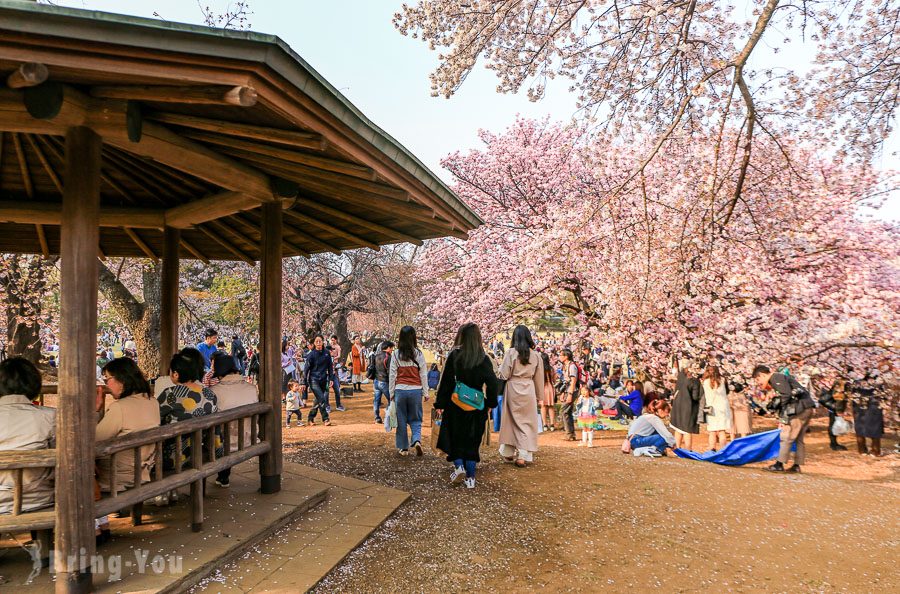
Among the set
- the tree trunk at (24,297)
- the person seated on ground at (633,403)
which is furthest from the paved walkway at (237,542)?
the person seated on ground at (633,403)

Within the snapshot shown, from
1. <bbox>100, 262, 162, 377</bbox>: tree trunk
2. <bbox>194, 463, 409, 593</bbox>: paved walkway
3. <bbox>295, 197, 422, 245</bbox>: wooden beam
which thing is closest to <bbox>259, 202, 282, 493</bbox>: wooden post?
<bbox>295, 197, 422, 245</bbox>: wooden beam

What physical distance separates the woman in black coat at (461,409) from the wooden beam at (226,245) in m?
3.35

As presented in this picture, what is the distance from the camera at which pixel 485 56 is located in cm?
870

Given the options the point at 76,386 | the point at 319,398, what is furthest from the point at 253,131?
the point at 319,398

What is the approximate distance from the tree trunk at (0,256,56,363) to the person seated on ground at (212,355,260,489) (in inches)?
246

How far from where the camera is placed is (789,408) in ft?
25.7

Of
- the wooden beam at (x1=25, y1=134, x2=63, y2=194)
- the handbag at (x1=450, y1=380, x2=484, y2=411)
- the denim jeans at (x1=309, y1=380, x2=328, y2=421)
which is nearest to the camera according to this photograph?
the wooden beam at (x1=25, y1=134, x2=63, y2=194)

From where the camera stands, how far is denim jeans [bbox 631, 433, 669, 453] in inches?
339

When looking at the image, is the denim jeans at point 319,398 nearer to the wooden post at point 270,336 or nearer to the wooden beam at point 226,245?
the wooden beam at point 226,245

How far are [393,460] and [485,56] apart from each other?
253 inches

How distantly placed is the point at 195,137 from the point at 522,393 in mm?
4673

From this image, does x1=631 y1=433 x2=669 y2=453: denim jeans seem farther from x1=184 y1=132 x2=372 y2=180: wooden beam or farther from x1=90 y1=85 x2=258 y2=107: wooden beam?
x1=90 y1=85 x2=258 y2=107: wooden beam

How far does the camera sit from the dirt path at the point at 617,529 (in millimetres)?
3711

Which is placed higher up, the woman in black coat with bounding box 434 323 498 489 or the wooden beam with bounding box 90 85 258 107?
the wooden beam with bounding box 90 85 258 107
